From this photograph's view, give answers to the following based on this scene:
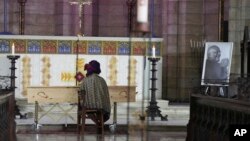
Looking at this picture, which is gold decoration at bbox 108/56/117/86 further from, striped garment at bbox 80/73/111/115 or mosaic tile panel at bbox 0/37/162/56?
striped garment at bbox 80/73/111/115

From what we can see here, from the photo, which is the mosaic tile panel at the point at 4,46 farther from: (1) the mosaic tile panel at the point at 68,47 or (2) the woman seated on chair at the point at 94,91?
(2) the woman seated on chair at the point at 94,91

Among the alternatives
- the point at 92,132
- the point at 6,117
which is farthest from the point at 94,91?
the point at 6,117

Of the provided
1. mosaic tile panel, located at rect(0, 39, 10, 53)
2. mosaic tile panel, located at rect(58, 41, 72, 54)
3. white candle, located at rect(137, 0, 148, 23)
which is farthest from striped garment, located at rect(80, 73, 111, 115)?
white candle, located at rect(137, 0, 148, 23)

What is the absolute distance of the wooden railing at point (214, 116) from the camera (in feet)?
19.8

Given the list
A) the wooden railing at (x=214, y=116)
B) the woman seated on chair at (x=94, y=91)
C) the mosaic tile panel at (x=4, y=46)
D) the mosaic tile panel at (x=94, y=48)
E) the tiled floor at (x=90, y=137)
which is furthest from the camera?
the mosaic tile panel at (x=94, y=48)

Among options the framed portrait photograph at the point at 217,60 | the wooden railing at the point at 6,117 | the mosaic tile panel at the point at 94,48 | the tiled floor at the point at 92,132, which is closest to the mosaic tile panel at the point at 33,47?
the mosaic tile panel at the point at 94,48

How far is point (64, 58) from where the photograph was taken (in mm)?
14875

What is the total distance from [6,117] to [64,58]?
6.29m

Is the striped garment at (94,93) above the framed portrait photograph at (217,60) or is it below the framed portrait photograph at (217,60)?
below

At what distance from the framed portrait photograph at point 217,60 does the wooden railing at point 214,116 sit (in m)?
4.64

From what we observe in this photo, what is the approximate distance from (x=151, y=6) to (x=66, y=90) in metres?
7.19

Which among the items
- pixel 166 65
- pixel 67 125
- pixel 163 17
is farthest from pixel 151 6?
pixel 67 125

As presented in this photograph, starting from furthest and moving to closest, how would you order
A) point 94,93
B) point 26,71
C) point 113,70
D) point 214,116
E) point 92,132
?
point 113,70 → point 26,71 → point 92,132 → point 94,93 → point 214,116

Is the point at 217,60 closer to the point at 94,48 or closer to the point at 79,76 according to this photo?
the point at 79,76
